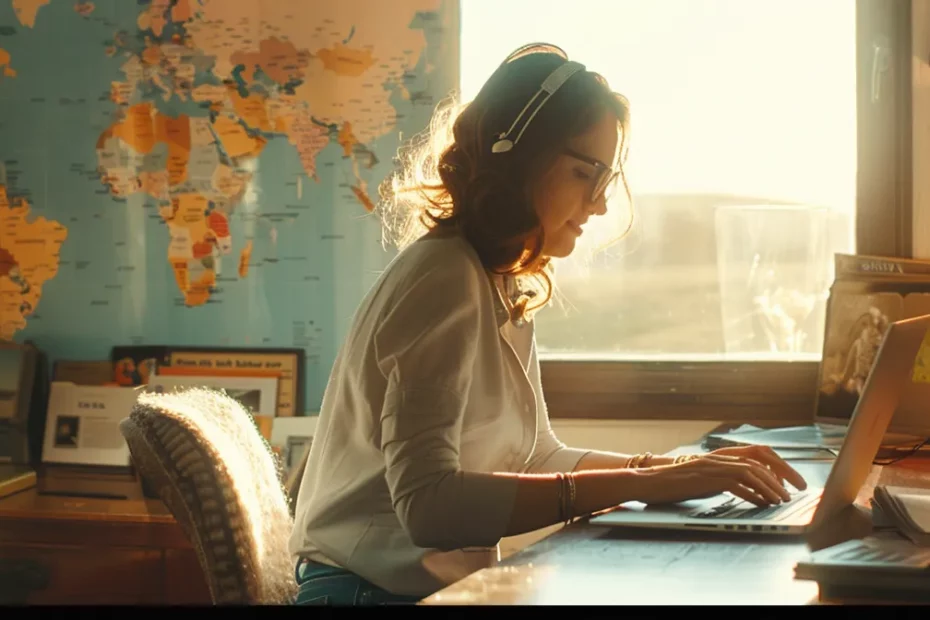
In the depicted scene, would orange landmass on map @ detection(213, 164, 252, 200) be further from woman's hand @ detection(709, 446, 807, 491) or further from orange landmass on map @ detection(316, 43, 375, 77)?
woman's hand @ detection(709, 446, 807, 491)

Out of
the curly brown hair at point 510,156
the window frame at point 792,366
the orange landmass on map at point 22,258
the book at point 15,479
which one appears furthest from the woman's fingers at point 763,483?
the orange landmass on map at point 22,258

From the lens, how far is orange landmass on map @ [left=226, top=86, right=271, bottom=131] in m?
2.67

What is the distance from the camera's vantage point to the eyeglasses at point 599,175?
5.04ft

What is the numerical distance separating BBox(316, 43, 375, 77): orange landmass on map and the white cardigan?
4.09 feet

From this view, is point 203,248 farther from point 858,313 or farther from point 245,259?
point 858,313

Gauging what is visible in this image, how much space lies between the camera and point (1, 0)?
2773 millimetres

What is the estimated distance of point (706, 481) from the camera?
53.6 inches

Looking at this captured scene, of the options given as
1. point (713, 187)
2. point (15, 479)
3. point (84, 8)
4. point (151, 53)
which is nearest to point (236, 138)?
point (151, 53)

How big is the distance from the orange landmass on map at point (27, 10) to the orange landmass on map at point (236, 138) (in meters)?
0.53

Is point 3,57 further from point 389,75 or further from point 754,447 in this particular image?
point 754,447

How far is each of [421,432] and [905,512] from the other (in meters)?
0.57

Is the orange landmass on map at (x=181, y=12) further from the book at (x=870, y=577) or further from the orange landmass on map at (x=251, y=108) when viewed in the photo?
the book at (x=870, y=577)

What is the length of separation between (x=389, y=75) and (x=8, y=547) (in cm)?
135

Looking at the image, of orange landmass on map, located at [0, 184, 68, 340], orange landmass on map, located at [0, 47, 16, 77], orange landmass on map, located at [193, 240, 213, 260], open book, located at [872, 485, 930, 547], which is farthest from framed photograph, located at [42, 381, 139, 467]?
open book, located at [872, 485, 930, 547]
